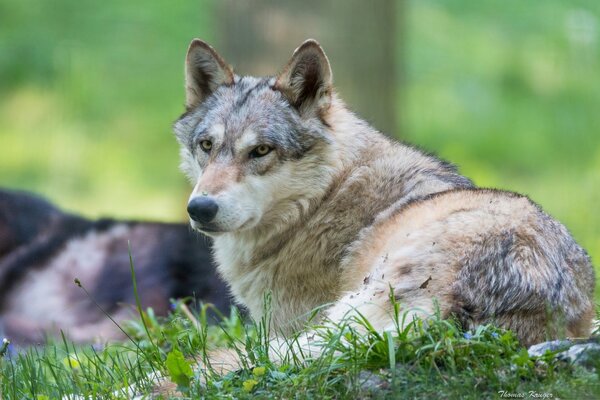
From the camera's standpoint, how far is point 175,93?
15.4 meters

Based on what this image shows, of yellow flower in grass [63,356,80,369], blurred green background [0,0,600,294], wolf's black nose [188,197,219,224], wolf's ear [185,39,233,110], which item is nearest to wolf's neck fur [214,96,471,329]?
wolf's black nose [188,197,219,224]

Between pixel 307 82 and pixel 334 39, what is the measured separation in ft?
9.54

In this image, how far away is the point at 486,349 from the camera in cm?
422

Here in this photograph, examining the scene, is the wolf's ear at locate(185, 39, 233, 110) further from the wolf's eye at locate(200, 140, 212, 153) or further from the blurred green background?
the blurred green background

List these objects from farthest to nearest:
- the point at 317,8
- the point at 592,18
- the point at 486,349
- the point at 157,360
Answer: the point at 592,18 → the point at 317,8 → the point at 157,360 → the point at 486,349

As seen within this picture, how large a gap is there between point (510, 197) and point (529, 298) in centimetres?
87

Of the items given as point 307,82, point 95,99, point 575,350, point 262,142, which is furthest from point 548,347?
point 95,99

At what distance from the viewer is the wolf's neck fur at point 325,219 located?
5.61 m

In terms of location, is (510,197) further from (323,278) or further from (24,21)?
(24,21)

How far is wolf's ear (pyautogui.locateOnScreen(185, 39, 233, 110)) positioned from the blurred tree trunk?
2521mm

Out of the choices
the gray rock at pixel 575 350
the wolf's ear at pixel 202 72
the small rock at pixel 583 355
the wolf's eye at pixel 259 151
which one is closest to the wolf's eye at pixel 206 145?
the wolf's eye at pixel 259 151

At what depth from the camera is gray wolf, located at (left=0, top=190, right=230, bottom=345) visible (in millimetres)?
8836

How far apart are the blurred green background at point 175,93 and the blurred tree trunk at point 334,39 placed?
13.4 feet

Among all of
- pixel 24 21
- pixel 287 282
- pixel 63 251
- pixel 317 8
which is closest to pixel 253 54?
pixel 317 8
